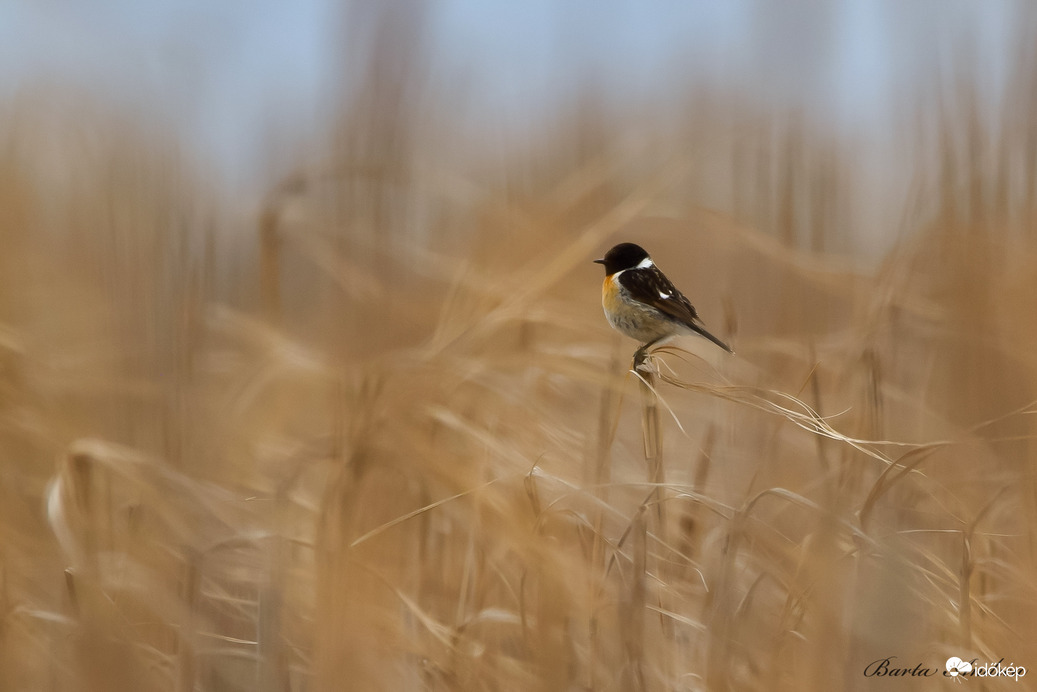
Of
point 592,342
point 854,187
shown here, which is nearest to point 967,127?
point 854,187

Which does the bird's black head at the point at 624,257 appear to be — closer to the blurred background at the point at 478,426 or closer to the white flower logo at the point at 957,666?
the blurred background at the point at 478,426

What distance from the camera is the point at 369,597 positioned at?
140cm

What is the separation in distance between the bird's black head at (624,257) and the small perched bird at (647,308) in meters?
0.06

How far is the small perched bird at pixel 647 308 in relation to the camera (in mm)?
2064

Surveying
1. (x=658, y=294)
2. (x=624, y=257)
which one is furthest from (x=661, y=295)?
(x=624, y=257)

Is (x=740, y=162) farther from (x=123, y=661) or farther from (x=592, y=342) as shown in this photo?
(x=123, y=661)

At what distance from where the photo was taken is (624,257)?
2.32 metres

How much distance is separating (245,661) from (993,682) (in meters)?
1.54

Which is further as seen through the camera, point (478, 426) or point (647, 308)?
point (647, 308)

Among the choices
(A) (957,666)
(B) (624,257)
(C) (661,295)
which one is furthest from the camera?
(B) (624,257)

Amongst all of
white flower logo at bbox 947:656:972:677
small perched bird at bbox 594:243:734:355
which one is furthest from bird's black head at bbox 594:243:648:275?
white flower logo at bbox 947:656:972:677

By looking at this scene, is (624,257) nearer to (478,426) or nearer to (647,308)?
(647,308)

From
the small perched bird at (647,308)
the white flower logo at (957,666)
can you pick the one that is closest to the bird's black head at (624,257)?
the small perched bird at (647,308)

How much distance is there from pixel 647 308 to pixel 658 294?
0.05 metres
